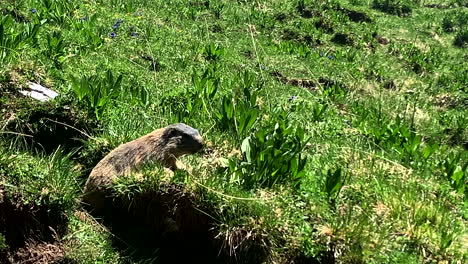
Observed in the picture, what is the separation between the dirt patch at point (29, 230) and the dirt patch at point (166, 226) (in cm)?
45

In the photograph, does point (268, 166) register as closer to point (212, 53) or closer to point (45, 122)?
point (45, 122)

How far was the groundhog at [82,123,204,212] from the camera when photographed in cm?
411

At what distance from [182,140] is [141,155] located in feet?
1.31

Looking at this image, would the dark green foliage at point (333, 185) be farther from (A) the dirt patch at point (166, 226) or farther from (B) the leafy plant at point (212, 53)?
(B) the leafy plant at point (212, 53)

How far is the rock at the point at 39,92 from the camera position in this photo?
509 cm

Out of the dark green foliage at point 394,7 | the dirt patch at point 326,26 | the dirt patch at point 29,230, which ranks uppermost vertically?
the dirt patch at point 29,230

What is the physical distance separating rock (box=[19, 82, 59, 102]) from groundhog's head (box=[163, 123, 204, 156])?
5.70ft

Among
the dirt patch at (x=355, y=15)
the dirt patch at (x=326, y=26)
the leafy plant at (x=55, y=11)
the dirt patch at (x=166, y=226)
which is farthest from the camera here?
the dirt patch at (x=355, y=15)

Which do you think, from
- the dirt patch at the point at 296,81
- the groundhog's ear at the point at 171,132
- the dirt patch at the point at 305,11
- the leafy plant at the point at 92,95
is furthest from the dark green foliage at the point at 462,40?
the groundhog's ear at the point at 171,132

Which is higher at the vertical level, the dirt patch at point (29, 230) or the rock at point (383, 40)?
the dirt patch at point (29, 230)

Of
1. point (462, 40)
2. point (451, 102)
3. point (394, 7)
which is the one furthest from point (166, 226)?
point (394, 7)

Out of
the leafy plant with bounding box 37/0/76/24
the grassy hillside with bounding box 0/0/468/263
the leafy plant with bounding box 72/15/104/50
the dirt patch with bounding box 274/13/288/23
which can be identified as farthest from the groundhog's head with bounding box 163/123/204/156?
the dirt patch with bounding box 274/13/288/23

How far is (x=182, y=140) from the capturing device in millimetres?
4098

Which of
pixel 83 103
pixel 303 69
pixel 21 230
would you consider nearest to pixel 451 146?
pixel 303 69
